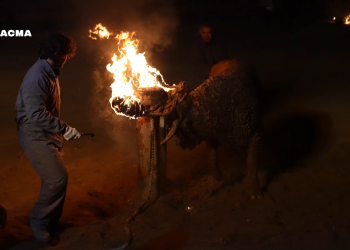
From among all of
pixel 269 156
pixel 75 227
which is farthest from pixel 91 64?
pixel 75 227

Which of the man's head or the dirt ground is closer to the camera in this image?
the man's head

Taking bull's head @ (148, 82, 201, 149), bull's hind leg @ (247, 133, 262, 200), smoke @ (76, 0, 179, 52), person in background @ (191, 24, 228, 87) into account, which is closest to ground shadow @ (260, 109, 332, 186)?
bull's hind leg @ (247, 133, 262, 200)

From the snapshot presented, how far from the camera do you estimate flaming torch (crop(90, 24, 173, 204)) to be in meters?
4.93

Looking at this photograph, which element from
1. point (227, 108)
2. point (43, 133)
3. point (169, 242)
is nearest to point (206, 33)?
point (227, 108)

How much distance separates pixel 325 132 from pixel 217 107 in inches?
126

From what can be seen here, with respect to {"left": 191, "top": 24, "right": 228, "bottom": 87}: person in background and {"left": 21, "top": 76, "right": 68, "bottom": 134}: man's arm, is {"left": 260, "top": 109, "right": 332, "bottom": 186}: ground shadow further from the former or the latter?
{"left": 21, "top": 76, "right": 68, "bottom": 134}: man's arm

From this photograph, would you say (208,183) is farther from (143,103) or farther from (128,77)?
(128,77)

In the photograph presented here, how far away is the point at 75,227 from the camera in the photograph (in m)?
4.89

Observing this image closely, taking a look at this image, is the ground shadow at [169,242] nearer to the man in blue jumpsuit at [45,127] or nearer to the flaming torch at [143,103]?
the flaming torch at [143,103]

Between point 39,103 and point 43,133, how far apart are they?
38 centimetres

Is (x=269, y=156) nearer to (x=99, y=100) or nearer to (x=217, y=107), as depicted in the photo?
(x=217, y=107)

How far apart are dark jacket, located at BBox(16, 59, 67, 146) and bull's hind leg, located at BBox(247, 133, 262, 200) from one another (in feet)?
8.88

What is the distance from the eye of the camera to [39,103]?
4090 mm

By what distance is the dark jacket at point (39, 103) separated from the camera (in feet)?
13.4
